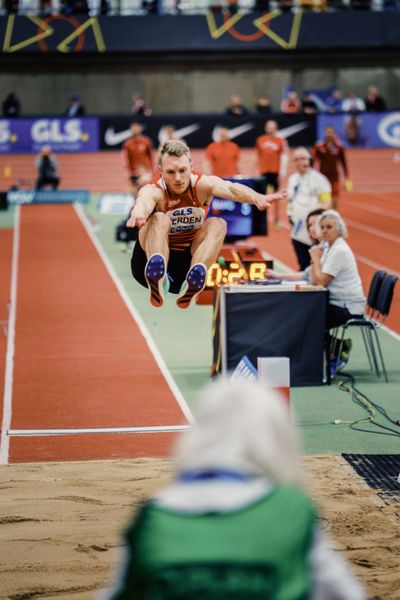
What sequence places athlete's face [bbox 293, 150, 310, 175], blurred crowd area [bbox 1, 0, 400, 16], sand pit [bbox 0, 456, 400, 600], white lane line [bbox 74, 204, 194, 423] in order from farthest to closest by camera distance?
1. blurred crowd area [bbox 1, 0, 400, 16]
2. athlete's face [bbox 293, 150, 310, 175]
3. white lane line [bbox 74, 204, 194, 423]
4. sand pit [bbox 0, 456, 400, 600]

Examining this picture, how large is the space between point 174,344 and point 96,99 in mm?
24273

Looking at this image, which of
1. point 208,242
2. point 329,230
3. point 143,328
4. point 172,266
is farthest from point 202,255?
point 143,328

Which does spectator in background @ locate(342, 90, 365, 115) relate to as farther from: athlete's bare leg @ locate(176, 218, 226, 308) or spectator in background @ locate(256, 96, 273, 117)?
athlete's bare leg @ locate(176, 218, 226, 308)

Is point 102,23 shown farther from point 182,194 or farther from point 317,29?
point 182,194

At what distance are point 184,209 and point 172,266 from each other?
77 cm

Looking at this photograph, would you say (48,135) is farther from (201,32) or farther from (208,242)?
(208,242)

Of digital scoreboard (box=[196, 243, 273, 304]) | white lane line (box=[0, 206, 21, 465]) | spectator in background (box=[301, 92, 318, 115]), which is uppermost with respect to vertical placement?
spectator in background (box=[301, 92, 318, 115])

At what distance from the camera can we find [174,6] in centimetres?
3362

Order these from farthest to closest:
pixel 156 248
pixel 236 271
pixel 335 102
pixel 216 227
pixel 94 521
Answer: pixel 335 102 < pixel 236 271 < pixel 216 227 < pixel 156 248 < pixel 94 521

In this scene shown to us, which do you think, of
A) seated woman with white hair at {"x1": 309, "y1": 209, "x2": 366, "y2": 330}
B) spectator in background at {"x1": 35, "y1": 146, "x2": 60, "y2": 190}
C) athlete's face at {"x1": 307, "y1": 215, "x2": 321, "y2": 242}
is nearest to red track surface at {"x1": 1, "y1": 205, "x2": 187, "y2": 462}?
seated woman with white hair at {"x1": 309, "y1": 209, "x2": 366, "y2": 330}

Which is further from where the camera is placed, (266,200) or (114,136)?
(114,136)

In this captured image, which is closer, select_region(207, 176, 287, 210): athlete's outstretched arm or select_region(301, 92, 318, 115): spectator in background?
select_region(207, 176, 287, 210): athlete's outstretched arm

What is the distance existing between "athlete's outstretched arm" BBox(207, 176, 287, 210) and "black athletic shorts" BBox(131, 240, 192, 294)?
1.99 ft

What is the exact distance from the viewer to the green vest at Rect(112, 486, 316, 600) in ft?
7.48
